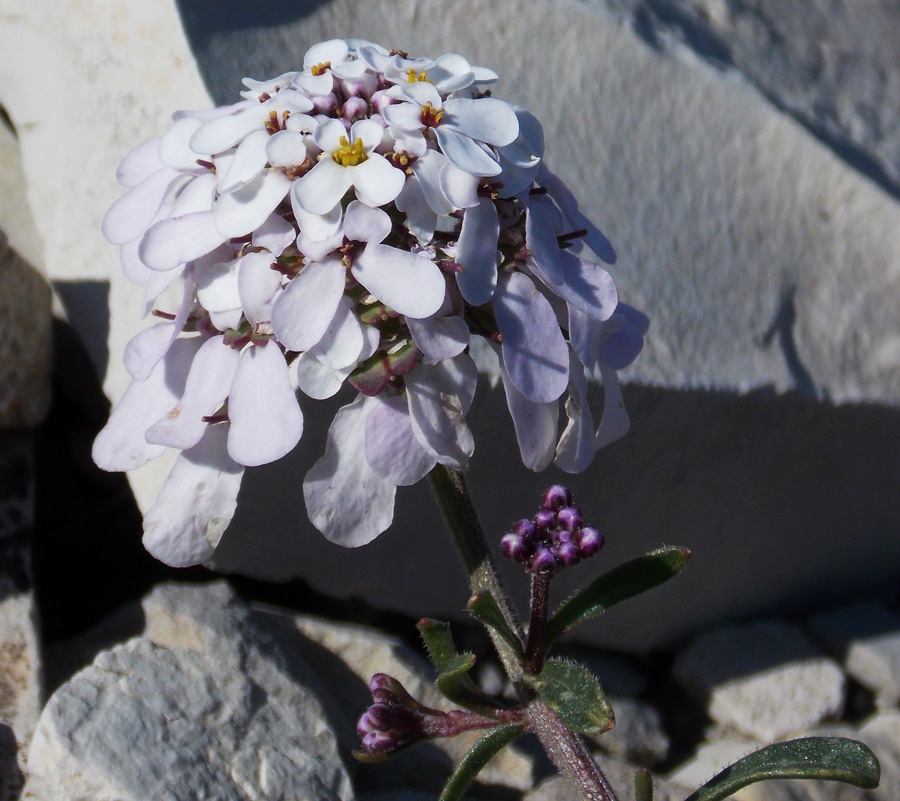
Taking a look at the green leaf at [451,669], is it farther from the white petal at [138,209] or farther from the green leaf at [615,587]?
the white petal at [138,209]

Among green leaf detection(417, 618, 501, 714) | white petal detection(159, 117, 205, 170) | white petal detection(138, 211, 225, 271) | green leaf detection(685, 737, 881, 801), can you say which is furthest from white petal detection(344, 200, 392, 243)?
green leaf detection(685, 737, 881, 801)

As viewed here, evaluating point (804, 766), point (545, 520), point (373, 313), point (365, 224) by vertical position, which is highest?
point (365, 224)

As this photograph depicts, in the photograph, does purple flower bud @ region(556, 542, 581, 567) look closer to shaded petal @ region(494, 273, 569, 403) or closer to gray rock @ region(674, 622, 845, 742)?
shaded petal @ region(494, 273, 569, 403)

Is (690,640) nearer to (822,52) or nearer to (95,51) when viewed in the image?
(822,52)

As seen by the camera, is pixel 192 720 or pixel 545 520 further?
pixel 192 720

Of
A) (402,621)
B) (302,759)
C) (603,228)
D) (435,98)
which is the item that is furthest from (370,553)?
Result: (435,98)

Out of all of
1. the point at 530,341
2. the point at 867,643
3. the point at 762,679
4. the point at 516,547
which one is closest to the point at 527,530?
the point at 516,547

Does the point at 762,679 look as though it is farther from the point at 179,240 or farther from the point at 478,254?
the point at 179,240
